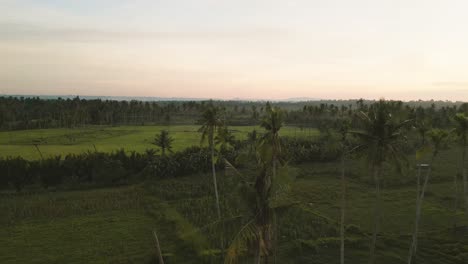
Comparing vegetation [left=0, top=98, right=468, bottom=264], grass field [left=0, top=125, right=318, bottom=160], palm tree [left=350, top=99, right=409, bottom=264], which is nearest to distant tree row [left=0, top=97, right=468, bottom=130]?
grass field [left=0, top=125, right=318, bottom=160]

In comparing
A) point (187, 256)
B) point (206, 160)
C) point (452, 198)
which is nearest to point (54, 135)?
point (206, 160)

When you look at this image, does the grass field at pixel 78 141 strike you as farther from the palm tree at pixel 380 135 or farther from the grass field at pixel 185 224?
the palm tree at pixel 380 135

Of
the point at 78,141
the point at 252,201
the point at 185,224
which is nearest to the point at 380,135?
the point at 252,201

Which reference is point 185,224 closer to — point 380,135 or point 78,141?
point 380,135

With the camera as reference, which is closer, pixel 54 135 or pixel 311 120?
pixel 54 135

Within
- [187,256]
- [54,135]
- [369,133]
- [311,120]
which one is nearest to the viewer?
[369,133]

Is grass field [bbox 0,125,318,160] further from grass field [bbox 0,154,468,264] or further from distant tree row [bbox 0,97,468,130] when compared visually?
grass field [bbox 0,154,468,264]

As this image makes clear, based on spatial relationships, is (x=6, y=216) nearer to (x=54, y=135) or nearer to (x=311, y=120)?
(x=54, y=135)
